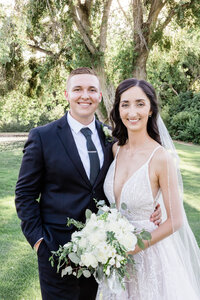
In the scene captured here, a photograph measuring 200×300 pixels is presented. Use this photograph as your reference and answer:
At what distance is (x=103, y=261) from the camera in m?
1.91

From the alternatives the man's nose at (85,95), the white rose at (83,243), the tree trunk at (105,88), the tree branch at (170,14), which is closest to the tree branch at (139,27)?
the tree branch at (170,14)

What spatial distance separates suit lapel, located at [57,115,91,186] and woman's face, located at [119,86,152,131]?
1.57 ft

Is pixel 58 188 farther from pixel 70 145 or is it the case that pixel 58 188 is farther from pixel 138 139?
pixel 138 139

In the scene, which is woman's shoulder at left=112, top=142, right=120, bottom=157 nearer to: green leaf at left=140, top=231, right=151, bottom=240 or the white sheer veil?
the white sheer veil

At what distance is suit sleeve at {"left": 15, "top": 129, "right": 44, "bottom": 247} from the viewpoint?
98.2 inches

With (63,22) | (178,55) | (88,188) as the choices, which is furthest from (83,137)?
(178,55)

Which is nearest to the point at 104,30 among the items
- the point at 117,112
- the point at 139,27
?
the point at 139,27

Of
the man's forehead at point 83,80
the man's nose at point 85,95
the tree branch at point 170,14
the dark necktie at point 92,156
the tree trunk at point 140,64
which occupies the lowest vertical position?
the dark necktie at point 92,156

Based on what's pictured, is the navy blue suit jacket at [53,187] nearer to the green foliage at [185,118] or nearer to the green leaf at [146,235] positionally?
the green leaf at [146,235]

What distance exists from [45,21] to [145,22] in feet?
8.75

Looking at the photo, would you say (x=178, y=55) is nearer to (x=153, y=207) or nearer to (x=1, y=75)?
(x=1, y=75)

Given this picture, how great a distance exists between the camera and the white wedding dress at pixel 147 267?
97.8 inches

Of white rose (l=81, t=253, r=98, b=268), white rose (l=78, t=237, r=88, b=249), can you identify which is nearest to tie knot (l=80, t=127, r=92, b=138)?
white rose (l=78, t=237, r=88, b=249)

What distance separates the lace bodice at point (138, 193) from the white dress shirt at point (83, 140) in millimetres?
235
